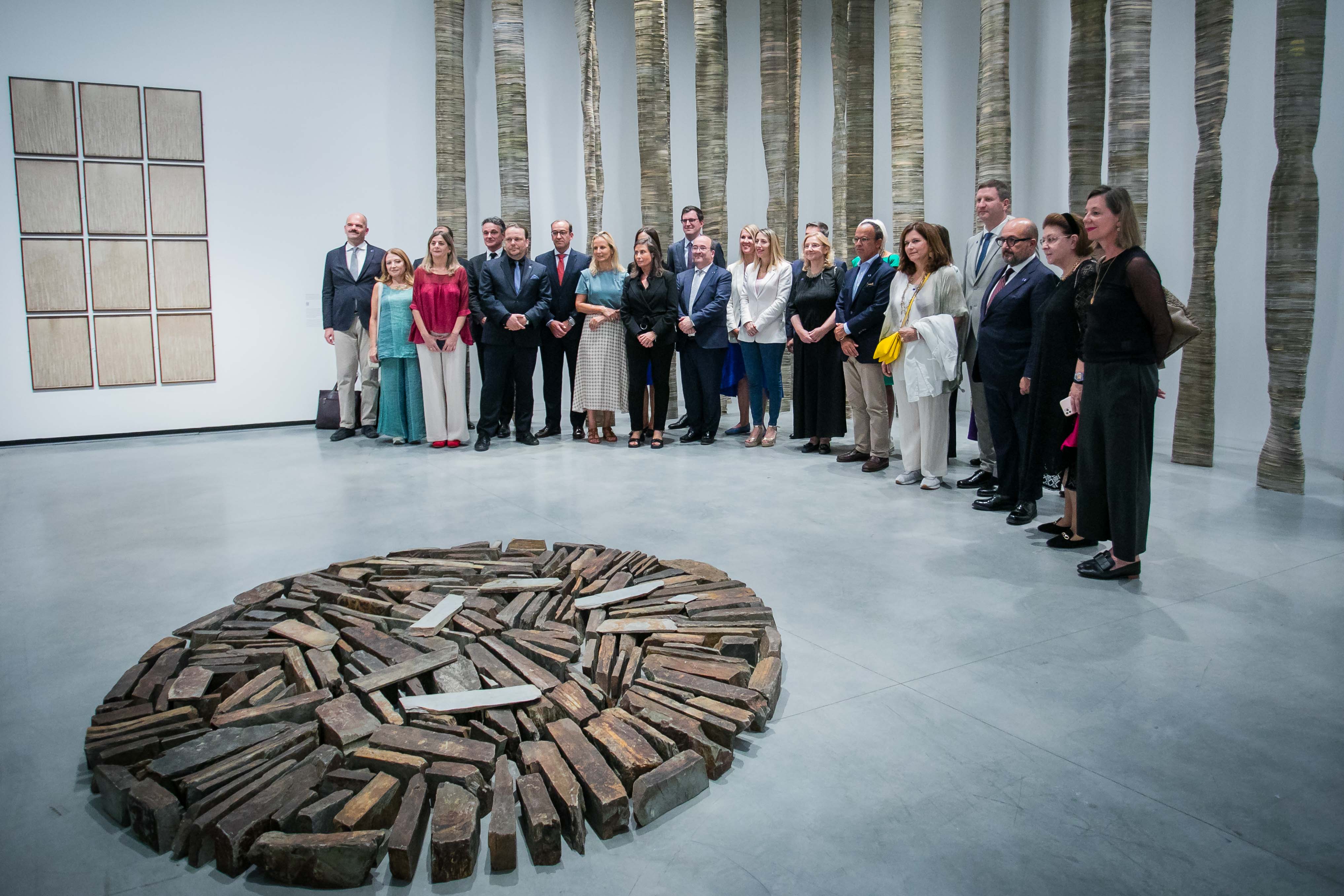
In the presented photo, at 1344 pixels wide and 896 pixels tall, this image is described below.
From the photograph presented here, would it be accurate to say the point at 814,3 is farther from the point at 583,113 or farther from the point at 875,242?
the point at 875,242

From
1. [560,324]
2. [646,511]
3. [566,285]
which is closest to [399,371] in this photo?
[560,324]

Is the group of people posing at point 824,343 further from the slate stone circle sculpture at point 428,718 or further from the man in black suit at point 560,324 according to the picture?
the slate stone circle sculpture at point 428,718

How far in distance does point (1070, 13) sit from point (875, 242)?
2785 mm

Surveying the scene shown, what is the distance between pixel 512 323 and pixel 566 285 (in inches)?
24.7

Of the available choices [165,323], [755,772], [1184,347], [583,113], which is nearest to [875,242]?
[1184,347]

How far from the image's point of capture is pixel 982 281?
5.22 metres

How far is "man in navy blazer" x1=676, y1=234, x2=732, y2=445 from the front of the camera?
6754mm

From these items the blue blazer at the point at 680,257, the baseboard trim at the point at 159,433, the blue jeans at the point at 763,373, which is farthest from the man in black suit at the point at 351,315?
the blue jeans at the point at 763,373

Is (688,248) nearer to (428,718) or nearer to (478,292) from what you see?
(478,292)

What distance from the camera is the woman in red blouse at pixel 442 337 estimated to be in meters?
6.83

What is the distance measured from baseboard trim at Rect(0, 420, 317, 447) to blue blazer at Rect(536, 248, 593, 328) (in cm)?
283

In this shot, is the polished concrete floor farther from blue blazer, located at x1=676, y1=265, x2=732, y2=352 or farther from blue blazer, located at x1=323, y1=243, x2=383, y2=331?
blue blazer, located at x1=323, y1=243, x2=383, y2=331

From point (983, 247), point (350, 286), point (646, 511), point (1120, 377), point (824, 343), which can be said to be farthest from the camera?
point (350, 286)

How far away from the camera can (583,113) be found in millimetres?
8148
